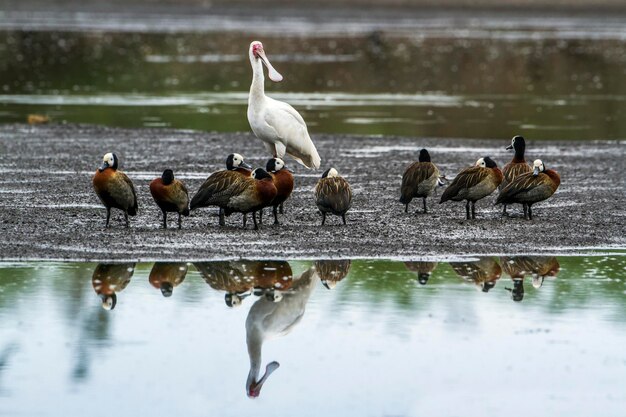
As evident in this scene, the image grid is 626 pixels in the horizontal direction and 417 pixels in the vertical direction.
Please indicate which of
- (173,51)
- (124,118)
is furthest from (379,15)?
(124,118)

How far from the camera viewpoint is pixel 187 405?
7.39 m

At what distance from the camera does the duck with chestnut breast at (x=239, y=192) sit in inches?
488

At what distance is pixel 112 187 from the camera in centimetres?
1241

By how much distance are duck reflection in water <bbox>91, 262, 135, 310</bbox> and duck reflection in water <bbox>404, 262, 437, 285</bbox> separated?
2.22 meters

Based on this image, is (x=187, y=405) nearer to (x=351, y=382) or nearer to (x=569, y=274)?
(x=351, y=382)

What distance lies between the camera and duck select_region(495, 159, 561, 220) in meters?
13.2

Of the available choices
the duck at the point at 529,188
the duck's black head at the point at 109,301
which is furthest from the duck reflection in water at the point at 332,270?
the duck at the point at 529,188

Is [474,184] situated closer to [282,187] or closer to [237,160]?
[282,187]

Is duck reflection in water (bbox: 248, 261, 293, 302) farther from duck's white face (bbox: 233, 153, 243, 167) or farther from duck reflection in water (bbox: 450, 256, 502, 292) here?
duck's white face (bbox: 233, 153, 243, 167)

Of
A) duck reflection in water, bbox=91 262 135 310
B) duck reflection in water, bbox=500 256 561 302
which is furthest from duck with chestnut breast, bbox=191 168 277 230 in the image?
duck reflection in water, bbox=500 256 561 302

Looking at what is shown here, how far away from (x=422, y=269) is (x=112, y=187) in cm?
313

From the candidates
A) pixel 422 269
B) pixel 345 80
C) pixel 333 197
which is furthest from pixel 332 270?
pixel 345 80

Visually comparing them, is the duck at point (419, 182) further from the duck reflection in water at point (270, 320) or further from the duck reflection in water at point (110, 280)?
the duck reflection in water at point (110, 280)

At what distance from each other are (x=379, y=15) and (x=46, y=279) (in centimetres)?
5538
